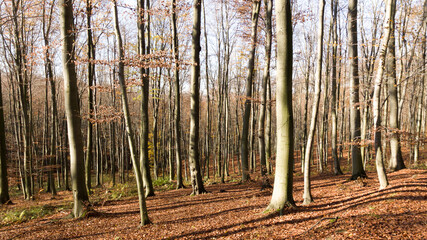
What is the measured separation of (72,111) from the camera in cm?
737

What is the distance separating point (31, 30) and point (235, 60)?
50.4ft

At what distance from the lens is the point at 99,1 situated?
10555 mm

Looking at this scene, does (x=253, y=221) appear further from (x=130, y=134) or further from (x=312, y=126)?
(x=130, y=134)

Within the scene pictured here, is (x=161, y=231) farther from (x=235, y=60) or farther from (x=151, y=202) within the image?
(x=235, y=60)

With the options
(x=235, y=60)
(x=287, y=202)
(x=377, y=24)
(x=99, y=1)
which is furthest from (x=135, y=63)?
(x=235, y=60)

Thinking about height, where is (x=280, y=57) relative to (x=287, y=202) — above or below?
above

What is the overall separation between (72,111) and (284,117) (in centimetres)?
601

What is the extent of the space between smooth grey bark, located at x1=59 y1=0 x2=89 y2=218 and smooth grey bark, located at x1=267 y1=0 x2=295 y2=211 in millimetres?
5591

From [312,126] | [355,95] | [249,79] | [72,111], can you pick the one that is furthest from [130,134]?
[355,95]

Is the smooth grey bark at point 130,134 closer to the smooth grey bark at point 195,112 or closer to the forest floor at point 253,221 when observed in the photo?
the forest floor at point 253,221

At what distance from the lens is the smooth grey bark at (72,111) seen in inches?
285

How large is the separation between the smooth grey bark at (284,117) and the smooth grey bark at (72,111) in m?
5.59

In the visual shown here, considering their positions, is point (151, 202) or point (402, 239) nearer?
point (402, 239)

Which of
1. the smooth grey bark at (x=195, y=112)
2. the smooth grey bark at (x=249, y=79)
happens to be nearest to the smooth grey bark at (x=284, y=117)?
the smooth grey bark at (x=195, y=112)
